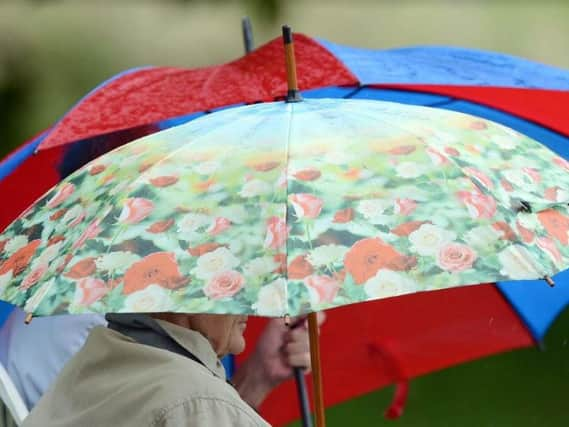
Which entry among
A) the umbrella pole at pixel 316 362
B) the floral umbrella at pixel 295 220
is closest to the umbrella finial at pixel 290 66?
the floral umbrella at pixel 295 220

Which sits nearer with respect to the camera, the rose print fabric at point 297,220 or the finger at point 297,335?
the rose print fabric at point 297,220

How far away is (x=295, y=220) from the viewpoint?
191 centimetres

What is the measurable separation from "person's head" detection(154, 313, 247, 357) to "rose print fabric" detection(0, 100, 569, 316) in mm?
171

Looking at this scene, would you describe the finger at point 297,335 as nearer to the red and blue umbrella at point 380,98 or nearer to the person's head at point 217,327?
the red and blue umbrella at point 380,98

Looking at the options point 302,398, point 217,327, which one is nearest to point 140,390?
point 217,327

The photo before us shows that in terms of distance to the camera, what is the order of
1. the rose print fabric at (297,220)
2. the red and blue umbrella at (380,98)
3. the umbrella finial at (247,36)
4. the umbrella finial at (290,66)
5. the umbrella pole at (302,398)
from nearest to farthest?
the rose print fabric at (297,220) → the umbrella finial at (290,66) → the red and blue umbrella at (380,98) → the umbrella pole at (302,398) → the umbrella finial at (247,36)

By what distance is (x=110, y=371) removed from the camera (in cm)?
201

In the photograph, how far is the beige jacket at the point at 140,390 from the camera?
1896 mm

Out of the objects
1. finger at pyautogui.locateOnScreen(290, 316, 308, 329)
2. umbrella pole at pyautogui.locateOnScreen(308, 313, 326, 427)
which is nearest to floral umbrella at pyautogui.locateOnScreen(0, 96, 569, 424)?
umbrella pole at pyautogui.locateOnScreen(308, 313, 326, 427)

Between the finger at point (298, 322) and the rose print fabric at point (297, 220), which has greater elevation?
the rose print fabric at point (297, 220)

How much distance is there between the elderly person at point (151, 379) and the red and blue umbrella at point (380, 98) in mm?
758

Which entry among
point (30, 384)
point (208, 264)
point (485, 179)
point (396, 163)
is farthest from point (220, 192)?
point (30, 384)

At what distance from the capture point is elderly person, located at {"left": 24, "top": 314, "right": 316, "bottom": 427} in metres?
1.90

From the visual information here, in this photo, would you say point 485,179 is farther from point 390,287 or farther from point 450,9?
point 450,9
